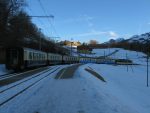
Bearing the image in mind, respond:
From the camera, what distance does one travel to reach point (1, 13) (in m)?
61.7

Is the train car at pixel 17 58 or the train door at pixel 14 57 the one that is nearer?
the train car at pixel 17 58

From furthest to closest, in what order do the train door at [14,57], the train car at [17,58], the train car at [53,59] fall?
the train car at [53,59]
the train door at [14,57]
the train car at [17,58]

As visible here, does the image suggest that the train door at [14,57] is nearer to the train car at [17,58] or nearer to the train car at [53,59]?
the train car at [17,58]

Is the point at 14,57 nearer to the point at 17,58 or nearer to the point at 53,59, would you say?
the point at 17,58

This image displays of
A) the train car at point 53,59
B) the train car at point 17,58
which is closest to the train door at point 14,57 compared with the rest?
the train car at point 17,58

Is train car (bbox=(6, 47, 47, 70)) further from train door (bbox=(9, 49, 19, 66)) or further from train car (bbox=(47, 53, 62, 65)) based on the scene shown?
train car (bbox=(47, 53, 62, 65))

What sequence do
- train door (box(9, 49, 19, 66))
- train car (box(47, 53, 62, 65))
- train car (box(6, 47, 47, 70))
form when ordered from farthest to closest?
1. train car (box(47, 53, 62, 65))
2. train door (box(9, 49, 19, 66))
3. train car (box(6, 47, 47, 70))

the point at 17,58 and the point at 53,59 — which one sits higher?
the point at 17,58

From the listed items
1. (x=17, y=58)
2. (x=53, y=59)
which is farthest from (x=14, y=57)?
(x=53, y=59)

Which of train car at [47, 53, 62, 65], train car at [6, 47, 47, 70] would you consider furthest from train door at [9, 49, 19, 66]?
train car at [47, 53, 62, 65]

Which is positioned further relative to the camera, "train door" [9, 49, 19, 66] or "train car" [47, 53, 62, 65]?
"train car" [47, 53, 62, 65]

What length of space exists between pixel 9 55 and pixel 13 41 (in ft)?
65.5

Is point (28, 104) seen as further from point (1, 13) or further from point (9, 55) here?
point (1, 13)

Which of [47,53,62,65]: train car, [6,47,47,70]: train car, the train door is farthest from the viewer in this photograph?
[47,53,62,65]: train car
